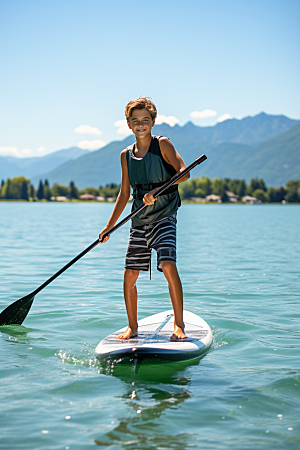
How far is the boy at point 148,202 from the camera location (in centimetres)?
510

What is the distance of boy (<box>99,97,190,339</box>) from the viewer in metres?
5.10

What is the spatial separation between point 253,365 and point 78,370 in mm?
1766

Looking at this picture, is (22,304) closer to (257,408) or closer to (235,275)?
(257,408)

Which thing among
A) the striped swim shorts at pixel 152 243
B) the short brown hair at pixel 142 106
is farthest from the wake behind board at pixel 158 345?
the short brown hair at pixel 142 106

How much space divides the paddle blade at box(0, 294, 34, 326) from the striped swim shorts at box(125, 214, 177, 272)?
1972mm

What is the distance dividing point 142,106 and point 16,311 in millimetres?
3332

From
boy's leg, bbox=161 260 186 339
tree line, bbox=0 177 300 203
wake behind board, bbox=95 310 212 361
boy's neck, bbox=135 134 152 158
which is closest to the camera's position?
wake behind board, bbox=95 310 212 361

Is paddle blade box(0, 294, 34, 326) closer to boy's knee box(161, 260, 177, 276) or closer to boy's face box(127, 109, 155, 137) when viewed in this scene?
boy's knee box(161, 260, 177, 276)

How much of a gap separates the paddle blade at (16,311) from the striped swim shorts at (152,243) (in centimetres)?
197

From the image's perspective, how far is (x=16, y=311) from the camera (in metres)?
6.64

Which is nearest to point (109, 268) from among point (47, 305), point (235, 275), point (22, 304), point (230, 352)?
point (235, 275)

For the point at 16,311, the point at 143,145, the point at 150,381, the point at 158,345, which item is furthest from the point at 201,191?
the point at 150,381

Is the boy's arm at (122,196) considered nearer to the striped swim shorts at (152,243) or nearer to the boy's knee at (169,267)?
the striped swim shorts at (152,243)

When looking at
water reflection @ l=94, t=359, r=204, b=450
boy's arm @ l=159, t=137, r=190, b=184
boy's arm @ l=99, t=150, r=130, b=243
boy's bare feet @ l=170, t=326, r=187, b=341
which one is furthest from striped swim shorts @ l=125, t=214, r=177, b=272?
water reflection @ l=94, t=359, r=204, b=450
